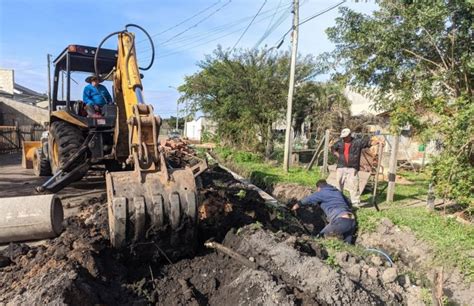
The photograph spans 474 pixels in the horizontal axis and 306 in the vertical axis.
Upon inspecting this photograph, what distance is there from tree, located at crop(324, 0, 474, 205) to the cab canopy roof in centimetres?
475

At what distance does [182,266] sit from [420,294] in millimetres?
2671

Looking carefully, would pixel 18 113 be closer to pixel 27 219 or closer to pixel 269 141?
pixel 269 141

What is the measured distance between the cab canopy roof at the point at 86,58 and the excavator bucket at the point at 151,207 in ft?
13.7

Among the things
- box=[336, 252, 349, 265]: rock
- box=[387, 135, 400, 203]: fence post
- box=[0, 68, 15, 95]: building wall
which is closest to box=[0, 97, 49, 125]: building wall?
box=[0, 68, 15, 95]: building wall

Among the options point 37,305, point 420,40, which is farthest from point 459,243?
point 37,305

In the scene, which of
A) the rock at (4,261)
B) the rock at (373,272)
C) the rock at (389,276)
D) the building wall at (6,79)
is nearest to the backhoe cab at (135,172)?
the rock at (4,261)

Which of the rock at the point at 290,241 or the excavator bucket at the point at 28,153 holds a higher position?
the excavator bucket at the point at 28,153

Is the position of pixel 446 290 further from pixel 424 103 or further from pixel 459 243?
pixel 424 103

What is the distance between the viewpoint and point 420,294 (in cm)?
452

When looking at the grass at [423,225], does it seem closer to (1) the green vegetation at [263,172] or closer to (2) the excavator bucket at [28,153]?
(1) the green vegetation at [263,172]

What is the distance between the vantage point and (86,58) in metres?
8.10

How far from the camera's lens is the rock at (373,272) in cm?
470

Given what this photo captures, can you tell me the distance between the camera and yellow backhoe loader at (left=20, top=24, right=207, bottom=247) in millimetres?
4336

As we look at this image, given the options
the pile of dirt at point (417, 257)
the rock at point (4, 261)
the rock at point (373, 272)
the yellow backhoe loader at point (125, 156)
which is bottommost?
the pile of dirt at point (417, 257)
